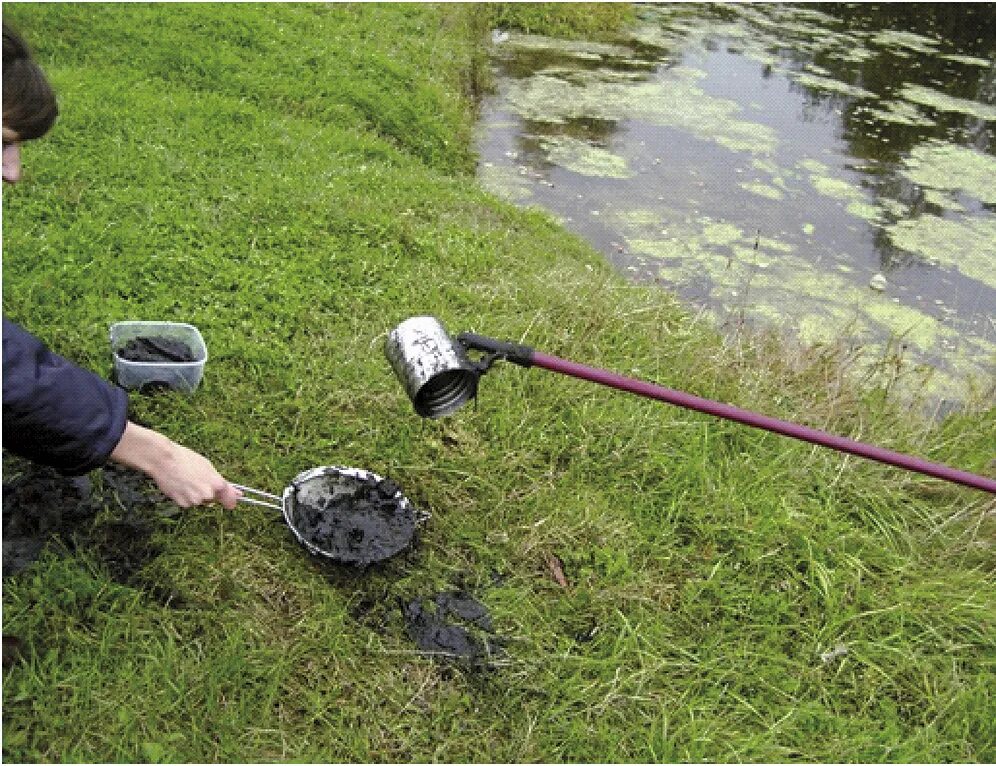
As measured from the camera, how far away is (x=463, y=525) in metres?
2.75

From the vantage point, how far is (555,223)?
550 centimetres

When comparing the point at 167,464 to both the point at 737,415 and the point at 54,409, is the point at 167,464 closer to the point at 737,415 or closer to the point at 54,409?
the point at 54,409

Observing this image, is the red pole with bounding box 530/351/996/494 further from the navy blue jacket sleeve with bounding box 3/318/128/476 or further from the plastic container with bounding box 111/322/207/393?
the plastic container with bounding box 111/322/207/393

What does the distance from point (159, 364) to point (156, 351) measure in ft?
0.54

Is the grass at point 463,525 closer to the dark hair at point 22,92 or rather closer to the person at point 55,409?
the person at point 55,409

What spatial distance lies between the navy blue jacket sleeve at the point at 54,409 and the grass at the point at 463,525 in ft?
1.73

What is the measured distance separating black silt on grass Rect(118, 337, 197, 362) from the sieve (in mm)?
642

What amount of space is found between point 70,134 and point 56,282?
1415mm

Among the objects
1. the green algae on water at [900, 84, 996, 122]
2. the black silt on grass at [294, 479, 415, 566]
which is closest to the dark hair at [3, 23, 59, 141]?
the black silt on grass at [294, 479, 415, 566]

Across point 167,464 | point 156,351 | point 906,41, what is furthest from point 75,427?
point 906,41

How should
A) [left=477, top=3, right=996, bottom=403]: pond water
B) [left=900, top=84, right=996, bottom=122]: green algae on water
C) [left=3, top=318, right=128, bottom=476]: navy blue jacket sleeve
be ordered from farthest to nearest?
[left=900, top=84, right=996, bottom=122]: green algae on water → [left=477, top=3, right=996, bottom=403]: pond water → [left=3, top=318, right=128, bottom=476]: navy blue jacket sleeve

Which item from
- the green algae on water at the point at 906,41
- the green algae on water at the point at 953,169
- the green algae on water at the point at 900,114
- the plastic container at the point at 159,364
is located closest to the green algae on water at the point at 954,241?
the green algae on water at the point at 953,169

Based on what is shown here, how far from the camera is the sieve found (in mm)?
2529

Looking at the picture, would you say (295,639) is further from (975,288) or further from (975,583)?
(975,288)
